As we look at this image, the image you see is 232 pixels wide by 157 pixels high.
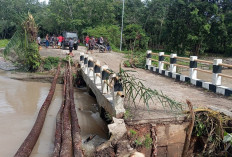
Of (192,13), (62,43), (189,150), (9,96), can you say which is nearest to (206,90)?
(189,150)

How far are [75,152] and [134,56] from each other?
12613mm

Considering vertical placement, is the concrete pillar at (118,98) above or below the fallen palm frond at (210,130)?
above

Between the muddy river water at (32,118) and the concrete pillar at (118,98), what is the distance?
974 millimetres

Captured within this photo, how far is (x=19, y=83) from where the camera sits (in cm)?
1428

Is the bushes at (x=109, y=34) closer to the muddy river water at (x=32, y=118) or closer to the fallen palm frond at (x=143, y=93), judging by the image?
the muddy river water at (x=32, y=118)

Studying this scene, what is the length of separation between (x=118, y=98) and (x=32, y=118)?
13.2ft

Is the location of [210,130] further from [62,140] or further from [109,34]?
[109,34]

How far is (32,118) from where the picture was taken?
27.0ft

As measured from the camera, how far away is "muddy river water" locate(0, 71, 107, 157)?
19.7ft

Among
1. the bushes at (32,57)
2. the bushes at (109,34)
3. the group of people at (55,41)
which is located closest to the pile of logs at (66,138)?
the bushes at (32,57)

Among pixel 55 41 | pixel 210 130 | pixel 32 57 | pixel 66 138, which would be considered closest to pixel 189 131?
pixel 210 130

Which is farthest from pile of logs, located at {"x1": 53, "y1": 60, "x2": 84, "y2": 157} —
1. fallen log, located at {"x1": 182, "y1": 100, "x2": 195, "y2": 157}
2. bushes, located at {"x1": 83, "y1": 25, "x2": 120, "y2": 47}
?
bushes, located at {"x1": 83, "y1": 25, "x2": 120, "y2": 47}

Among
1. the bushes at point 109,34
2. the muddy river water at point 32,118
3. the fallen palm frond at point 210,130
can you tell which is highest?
the bushes at point 109,34

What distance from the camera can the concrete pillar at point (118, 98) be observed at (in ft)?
17.7
